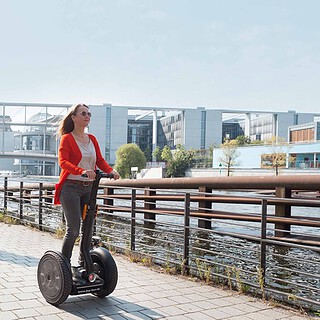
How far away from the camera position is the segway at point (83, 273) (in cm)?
415

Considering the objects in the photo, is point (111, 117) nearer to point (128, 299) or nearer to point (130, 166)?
point (130, 166)

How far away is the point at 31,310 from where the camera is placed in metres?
4.12

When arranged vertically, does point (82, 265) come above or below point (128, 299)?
above

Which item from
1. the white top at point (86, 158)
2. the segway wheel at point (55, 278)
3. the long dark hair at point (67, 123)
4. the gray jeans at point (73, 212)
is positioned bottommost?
the segway wheel at point (55, 278)

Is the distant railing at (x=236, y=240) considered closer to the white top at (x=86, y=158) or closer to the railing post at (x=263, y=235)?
the railing post at (x=263, y=235)

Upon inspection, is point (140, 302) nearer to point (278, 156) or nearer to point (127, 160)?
point (278, 156)

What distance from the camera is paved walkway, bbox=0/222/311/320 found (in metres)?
4.07

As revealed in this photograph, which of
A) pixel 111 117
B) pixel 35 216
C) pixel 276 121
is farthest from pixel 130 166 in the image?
pixel 35 216

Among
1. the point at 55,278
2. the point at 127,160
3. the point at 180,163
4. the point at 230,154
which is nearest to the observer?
the point at 55,278

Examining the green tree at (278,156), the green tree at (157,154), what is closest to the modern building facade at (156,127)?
the green tree at (157,154)

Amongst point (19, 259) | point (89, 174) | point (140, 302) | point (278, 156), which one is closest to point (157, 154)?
point (278, 156)

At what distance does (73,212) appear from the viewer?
4344mm

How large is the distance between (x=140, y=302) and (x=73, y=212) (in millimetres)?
1098

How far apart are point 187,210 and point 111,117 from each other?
109 m
